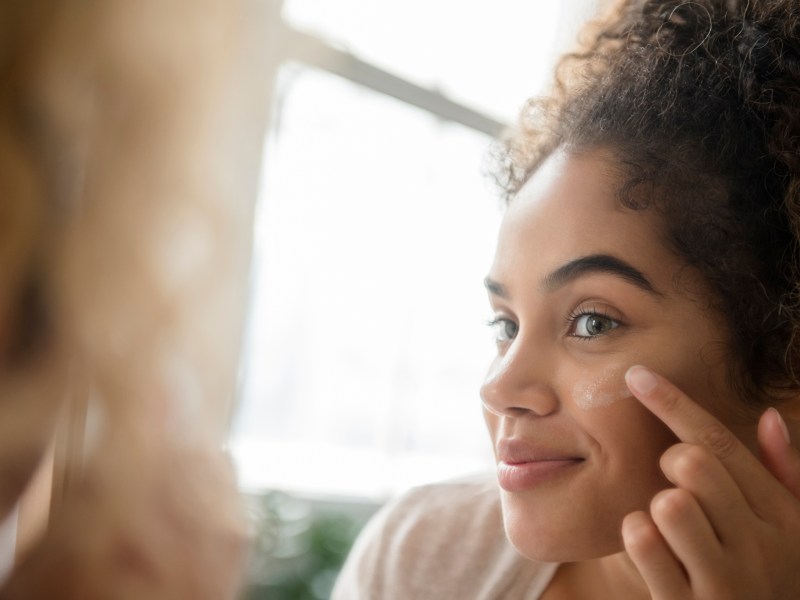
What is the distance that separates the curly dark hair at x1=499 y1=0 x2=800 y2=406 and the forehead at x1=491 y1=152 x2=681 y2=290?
0.02 metres

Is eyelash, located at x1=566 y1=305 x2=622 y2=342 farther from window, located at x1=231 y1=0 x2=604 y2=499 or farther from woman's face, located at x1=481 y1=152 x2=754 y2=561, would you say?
window, located at x1=231 y1=0 x2=604 y2=499

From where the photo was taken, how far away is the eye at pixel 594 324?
0.86 m

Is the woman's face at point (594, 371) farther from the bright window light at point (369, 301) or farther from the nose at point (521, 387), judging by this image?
the bright window light at point (369, 301)

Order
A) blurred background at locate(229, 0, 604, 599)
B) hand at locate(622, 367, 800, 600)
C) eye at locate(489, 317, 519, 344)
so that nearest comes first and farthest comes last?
hand at locate(622, 367, 800, 600), eye at locate(489, 317, 519, 344), blurred background at locate(229, 0, 604, 599)

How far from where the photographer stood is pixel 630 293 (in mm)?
850

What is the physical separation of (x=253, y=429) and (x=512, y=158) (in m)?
1.47

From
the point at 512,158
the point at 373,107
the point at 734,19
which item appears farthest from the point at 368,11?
the point at 734,19

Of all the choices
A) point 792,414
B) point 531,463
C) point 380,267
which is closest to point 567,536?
point 531,463

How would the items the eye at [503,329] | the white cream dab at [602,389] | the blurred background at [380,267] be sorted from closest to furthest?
the white cream dab at [602,389]
the eye at [503,329]
the blurred background at [380,267]

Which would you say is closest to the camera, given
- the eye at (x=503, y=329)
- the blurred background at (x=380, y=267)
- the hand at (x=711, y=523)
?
the hand at (x=711, y=523)

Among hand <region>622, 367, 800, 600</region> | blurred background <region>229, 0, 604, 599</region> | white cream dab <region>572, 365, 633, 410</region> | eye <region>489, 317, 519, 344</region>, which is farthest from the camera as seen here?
blurred background <region>229, 0, 604, 599</region>

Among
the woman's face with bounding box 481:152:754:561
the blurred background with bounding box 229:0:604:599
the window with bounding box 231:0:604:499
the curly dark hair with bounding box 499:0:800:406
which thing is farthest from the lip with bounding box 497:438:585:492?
the window with bounding box 231:0:604:499

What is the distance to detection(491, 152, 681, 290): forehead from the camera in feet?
2.80

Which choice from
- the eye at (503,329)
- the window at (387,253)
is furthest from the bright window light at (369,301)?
the eye at (503,329)
